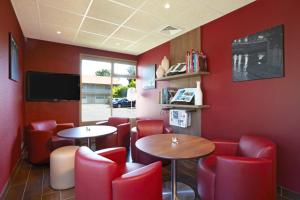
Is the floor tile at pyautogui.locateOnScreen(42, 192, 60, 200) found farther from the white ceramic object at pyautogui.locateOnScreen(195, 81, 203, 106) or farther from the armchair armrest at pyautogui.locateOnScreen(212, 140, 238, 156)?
the white ceramic object at pyautogui.locateOnScreen(195, 81, 203, 106)

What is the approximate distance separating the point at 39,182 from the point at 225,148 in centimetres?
287

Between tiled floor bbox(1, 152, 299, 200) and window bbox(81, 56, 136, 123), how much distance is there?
1967 mm

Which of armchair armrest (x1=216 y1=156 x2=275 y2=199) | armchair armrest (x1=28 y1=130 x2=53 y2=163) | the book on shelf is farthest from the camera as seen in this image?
the book on shelf

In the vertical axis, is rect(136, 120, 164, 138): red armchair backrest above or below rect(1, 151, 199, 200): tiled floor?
above

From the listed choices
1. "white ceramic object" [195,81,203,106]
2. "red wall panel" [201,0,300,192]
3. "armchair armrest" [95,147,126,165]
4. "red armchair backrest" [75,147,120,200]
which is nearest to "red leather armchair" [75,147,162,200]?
"red armchair backrest" [75,147,120,200]

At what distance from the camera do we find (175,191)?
215 centimetres

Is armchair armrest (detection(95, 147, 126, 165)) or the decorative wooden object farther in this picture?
the decorative wooden object

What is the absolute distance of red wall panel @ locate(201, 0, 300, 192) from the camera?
7.14 feet

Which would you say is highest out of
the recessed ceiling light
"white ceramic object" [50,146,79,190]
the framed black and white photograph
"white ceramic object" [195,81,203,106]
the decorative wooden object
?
the recessed ceiling light

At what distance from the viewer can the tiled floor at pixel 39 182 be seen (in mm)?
2270

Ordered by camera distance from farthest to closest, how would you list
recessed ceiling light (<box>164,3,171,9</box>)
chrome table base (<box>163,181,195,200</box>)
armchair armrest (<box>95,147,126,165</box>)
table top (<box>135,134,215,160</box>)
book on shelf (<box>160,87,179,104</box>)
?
book on shelf (<box>160,87,179,104</box>)
recessed ceiling light (<box>164,3,171,9</box>)
chrome table base (<box>163,181,195,200</box>)
armchair armrest (<box>95,147,126,165</box>)
table top (<box>135,134,215,160</box>)

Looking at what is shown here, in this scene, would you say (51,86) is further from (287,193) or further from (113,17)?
(287,193)

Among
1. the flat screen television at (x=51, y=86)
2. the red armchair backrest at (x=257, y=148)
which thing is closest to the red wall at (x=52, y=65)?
→ the flat screen television at (x=51, y=86)

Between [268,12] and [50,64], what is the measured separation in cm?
475
